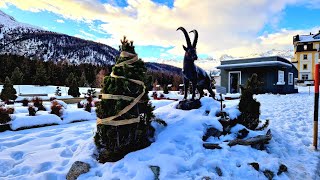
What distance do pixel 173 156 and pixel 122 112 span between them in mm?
1248

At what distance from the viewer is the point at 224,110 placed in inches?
264

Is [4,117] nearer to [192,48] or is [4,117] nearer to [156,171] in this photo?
[156,171]

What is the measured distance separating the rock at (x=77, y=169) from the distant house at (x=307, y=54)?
53.2 meters

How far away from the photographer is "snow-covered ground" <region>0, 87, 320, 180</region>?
4.32 meters

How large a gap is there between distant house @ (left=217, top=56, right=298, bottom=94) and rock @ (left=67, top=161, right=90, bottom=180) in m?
19.8

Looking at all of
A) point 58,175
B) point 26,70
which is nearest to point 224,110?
point 58,175

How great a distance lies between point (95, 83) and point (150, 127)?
1781 inches

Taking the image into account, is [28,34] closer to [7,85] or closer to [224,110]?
[7,85]

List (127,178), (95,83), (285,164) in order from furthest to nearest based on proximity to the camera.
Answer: (95,83)
(285,164)
(127,178)

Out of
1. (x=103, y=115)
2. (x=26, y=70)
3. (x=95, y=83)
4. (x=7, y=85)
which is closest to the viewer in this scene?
(x=103, y=115)

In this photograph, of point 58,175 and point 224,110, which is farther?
point 224,110

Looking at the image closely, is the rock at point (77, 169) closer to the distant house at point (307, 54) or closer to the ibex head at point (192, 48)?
the ibex head at point (192, 48)

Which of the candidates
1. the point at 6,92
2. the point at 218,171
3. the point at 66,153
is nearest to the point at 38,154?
the point at 66,153

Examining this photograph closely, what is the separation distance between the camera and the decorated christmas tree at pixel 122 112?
15.3 ft
